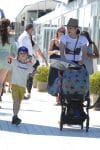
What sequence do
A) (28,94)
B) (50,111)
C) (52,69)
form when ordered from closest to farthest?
(52,69) < (50,111) < (28,94)

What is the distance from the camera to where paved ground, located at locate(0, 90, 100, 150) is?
357 inches

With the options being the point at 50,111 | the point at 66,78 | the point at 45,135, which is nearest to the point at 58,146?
the point at 45,135

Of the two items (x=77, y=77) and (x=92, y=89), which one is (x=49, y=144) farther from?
(x=92, y=89)

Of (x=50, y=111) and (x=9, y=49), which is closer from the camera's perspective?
(x=9, y=49)

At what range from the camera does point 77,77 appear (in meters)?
10.4

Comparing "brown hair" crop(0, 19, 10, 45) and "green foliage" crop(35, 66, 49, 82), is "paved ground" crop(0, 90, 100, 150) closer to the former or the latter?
"brown hair" crop(0, 19, 10, 45)

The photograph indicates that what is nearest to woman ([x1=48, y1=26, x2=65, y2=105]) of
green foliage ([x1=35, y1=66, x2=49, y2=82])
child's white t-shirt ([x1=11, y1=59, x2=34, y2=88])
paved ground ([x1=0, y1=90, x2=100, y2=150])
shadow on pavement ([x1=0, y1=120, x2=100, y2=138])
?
A: child's white t-shirt ([x1=11, y1=59, x2=34, y2=88])

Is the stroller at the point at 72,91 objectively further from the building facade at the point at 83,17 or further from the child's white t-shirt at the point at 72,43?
the building facade at the point at 83,17

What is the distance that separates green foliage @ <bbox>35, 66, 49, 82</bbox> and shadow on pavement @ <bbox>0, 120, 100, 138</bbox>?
295 inches

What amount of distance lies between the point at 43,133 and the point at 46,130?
370mm

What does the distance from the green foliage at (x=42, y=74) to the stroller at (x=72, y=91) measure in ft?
26.1

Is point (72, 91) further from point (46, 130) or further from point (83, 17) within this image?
point (83, 17)

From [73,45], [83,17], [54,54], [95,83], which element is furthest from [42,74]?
[73,45]

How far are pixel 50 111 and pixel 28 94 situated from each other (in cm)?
322
